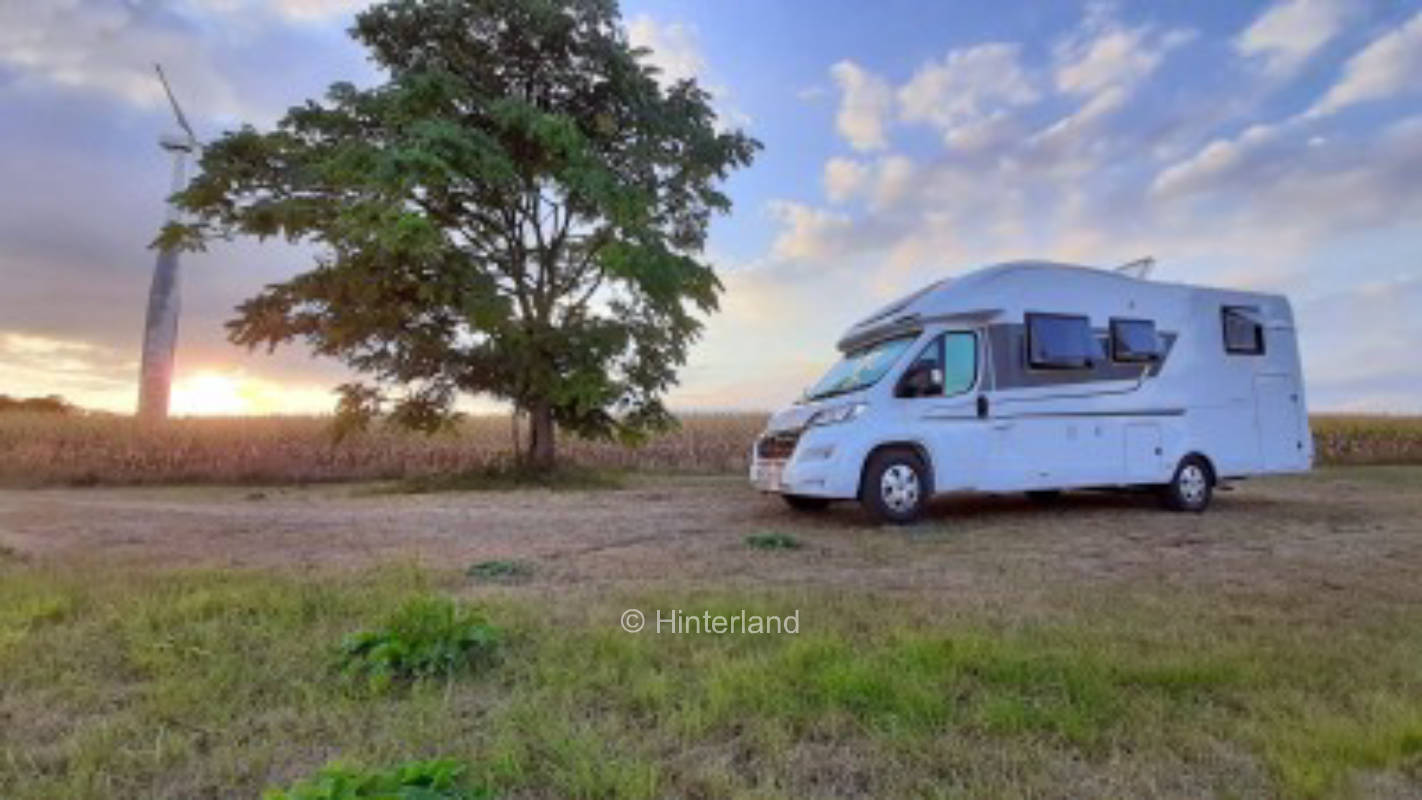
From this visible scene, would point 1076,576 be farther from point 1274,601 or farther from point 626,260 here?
point 626,260

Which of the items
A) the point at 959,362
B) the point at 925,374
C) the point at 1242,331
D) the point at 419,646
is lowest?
the point at 419,646

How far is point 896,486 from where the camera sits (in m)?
9.16

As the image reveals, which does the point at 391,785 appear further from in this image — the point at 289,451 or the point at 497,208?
the point at 289,451

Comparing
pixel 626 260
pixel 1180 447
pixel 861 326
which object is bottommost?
pixel 1180 447

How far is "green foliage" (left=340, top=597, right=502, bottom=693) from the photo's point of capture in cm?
372

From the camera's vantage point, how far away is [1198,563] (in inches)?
268

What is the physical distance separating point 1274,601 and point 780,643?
3.29m

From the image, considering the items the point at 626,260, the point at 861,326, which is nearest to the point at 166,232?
the point at 626,260

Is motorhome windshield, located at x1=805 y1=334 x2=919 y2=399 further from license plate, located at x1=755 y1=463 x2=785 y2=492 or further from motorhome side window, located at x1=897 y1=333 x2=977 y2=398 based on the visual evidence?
license plate, located at x1=755 y1=463 x2=785 y2=492

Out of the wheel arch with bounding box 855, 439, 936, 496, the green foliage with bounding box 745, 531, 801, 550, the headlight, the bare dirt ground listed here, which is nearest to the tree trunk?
the bare dirt ground

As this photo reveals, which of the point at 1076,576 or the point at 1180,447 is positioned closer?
the point at 1076,576

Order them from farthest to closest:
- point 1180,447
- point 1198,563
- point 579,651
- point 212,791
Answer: point 1180,447
point 1198,563
point 579,651
point 212,791

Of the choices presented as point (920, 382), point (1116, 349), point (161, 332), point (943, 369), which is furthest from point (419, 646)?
point (161, 332)

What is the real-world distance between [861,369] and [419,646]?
7062 millimetres
